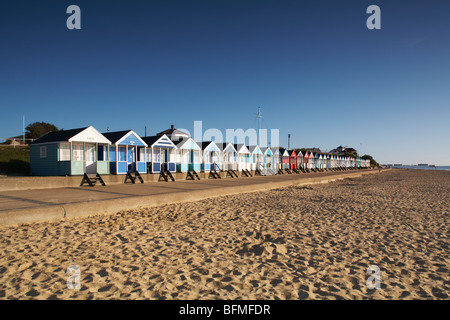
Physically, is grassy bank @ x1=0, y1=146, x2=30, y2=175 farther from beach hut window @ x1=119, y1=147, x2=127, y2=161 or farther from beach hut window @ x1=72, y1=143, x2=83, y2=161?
beach hut window @ x1=119, y1=147, x2=127, y2=161

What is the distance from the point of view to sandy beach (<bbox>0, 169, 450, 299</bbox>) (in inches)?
145

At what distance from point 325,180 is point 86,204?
2366 cm

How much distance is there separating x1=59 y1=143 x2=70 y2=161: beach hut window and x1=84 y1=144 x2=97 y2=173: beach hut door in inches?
44.3

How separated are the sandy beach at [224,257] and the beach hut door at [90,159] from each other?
10.7 meters

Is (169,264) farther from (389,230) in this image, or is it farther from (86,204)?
(389,230)

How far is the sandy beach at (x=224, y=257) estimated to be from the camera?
12.1 ft

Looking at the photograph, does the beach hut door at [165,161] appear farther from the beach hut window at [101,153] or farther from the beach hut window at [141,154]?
the beach hut window at [101,153]

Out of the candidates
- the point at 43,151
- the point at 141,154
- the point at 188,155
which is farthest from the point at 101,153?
the point at 188,155

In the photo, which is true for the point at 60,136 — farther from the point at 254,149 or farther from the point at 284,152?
the point at 284,152

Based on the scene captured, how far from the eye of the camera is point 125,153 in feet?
65.4

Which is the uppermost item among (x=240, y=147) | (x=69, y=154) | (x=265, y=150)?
(x=240, y=147)

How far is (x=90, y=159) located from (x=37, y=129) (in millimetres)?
36899

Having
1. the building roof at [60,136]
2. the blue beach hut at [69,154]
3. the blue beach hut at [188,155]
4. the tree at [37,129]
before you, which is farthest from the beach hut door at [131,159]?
the tree at [37,129]
